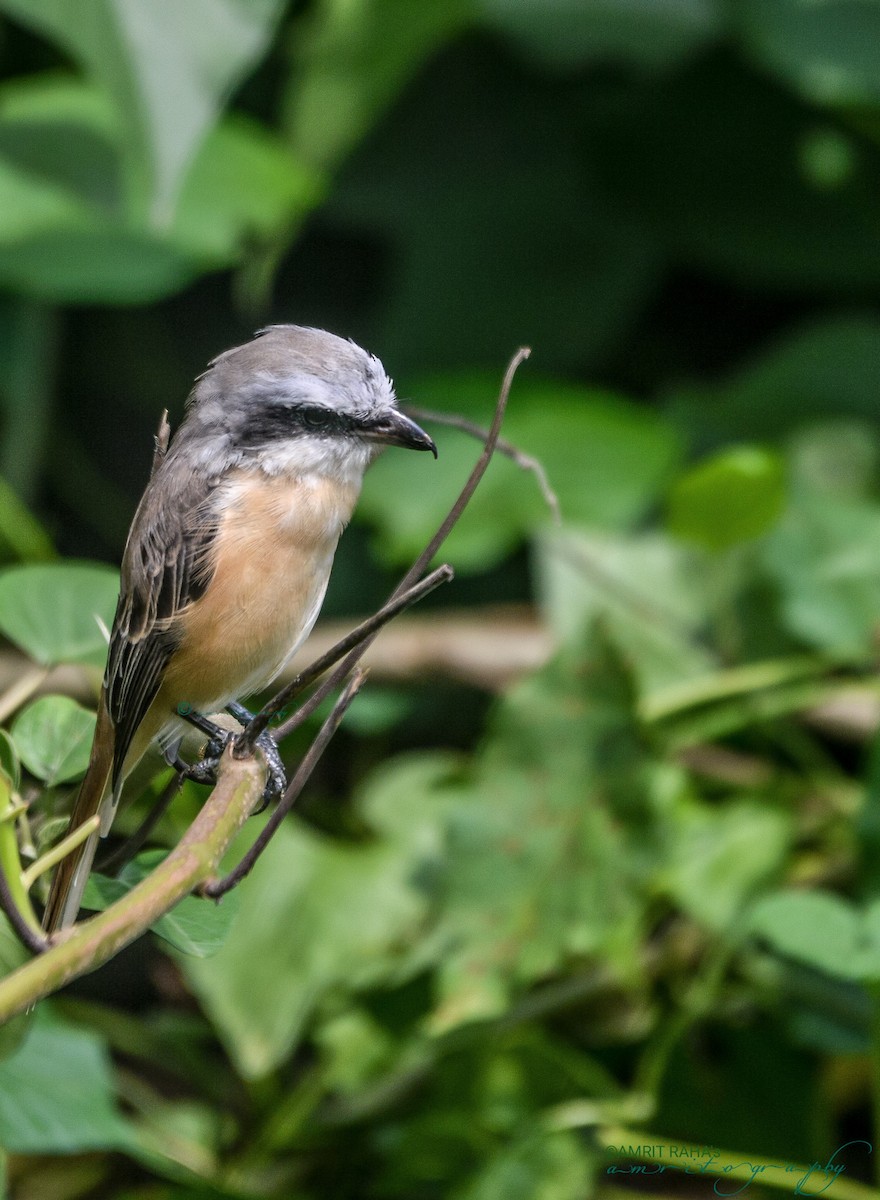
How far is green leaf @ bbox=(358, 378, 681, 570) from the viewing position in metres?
2.62

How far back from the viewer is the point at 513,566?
3.16 m

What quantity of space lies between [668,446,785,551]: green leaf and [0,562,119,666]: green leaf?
1.17 meters

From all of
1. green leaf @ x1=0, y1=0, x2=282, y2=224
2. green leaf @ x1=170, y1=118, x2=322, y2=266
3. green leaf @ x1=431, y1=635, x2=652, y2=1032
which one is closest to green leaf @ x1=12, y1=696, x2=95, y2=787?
green leaf @ x1=431, y1=635, x2=652, y2=1032

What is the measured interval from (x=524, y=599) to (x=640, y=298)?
817mm

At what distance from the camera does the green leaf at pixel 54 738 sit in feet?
3.90

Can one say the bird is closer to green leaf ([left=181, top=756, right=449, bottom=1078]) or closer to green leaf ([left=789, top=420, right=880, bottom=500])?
green leaf ([left=181, top=756, right=449, bottom=1078])

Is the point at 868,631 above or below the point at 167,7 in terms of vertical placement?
below

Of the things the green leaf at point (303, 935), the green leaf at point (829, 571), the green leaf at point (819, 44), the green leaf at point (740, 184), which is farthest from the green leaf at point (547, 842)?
the green leaf at point (740, 184)

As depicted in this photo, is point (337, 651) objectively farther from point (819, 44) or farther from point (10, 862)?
point (819, 44)

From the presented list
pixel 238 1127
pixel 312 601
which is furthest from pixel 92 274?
pixel 238 1127

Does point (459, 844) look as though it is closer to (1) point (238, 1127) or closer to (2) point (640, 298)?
(1) point (238, 1127)

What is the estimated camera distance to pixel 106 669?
1.35m

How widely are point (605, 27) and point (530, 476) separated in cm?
99

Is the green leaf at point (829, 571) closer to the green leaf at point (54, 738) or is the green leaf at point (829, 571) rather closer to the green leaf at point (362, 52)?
the green leaf at point (362, 52)
